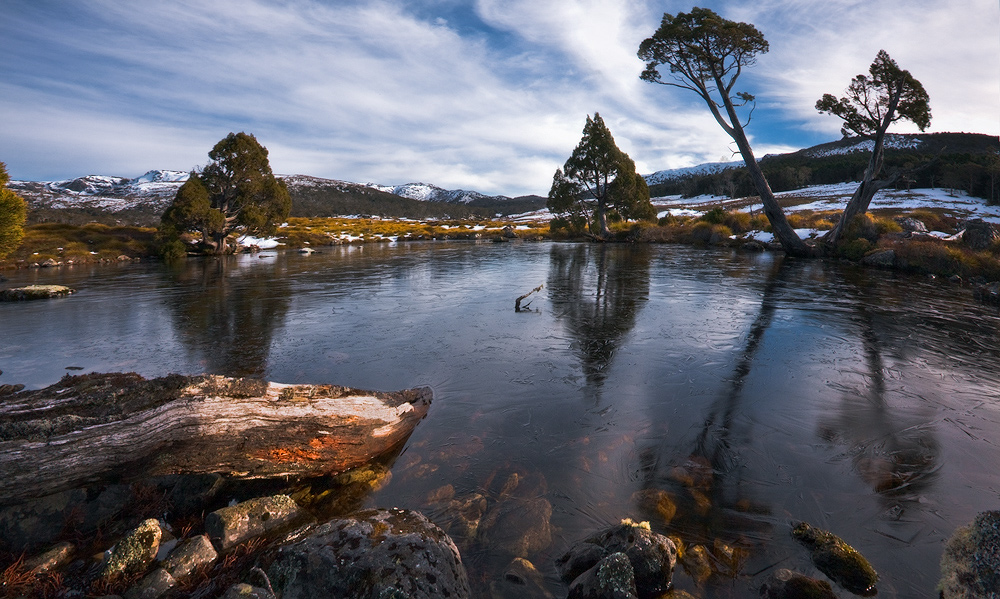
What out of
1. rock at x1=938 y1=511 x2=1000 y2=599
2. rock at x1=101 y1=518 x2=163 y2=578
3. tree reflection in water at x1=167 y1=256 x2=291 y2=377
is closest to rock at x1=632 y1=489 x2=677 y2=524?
rock at x1=938 y1=511 x2=1000 y2=599

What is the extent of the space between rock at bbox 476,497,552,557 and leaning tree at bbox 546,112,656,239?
132 ft

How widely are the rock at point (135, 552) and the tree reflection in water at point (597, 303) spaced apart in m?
5.49

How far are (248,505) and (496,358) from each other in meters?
4.98

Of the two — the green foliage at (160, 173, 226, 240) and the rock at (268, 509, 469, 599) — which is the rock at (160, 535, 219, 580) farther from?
the green foliage at (160, 173, 226, 240)

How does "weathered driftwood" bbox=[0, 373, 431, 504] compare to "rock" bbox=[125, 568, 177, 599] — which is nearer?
"rock" bbox=[125, 568, 177, 599]

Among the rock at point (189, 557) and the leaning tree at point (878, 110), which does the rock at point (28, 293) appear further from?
the leaning tree at point (878, 110)

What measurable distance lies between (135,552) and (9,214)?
2090 cm

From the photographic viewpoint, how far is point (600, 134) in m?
40.8

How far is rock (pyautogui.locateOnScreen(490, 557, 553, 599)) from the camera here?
3023 mm

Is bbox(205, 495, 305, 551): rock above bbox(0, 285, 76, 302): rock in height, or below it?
below

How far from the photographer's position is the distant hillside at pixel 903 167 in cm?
4631

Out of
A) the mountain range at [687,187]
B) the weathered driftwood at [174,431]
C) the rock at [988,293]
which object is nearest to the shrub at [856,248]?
the rock at [988,293]

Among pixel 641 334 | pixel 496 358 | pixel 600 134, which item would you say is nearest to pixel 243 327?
pixel 496 358

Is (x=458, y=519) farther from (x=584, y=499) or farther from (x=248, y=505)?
(x=248, y=505)
